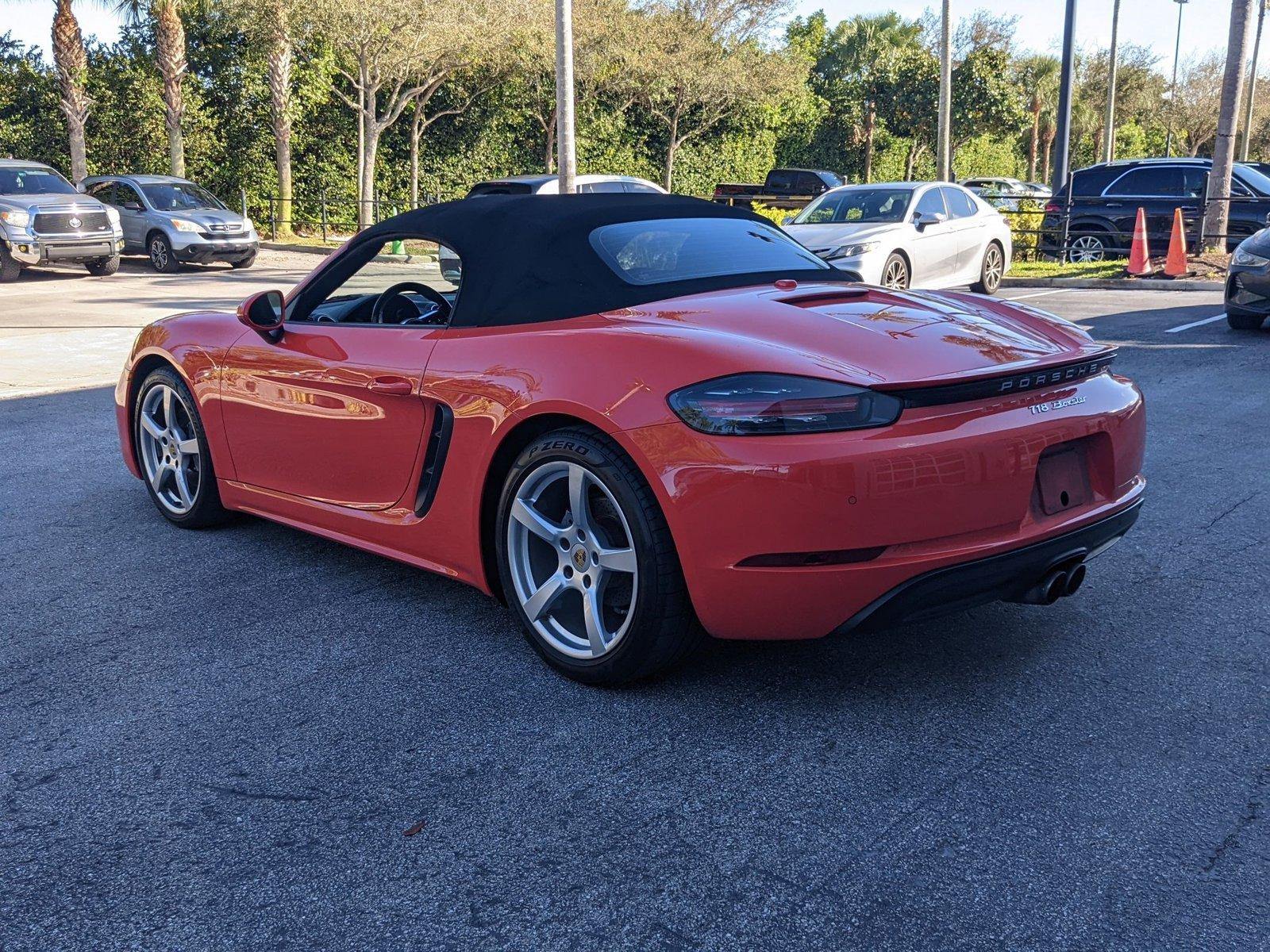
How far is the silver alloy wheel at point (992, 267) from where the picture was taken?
1567 centimetres

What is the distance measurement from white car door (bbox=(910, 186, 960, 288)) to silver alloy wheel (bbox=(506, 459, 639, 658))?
10.9 metres

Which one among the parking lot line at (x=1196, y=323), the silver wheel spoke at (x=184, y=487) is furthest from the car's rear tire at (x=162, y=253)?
the silver wheel spoke at (x=184, y=487)

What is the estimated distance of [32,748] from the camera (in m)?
3.22

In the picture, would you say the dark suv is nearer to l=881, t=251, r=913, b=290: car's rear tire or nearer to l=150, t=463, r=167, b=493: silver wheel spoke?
l=881, t=251, r=913, b=290: car's rear tire

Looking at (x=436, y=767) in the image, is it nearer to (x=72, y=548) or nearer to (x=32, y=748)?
(x=32, y=748)

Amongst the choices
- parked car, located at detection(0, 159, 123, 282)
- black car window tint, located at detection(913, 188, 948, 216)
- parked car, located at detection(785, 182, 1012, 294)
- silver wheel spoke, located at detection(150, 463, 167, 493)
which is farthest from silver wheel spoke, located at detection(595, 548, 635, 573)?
parked car, located at detection(0, 159, 123, 282)

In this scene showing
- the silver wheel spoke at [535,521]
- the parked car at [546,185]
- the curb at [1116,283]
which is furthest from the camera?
the parked car at [546,185]

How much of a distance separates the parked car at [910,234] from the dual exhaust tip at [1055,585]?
974cm

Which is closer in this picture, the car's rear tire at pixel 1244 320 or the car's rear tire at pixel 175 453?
the car's rear tire at pixel 175 453

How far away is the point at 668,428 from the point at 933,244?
11927mm

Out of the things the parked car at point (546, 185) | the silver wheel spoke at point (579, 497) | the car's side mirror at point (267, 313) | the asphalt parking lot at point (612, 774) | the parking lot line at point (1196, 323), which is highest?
the parked car at point (546, 185)

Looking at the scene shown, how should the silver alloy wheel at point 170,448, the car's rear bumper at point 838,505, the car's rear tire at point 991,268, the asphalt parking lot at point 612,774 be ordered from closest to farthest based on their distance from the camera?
the asphalt parking lot at point 612,774, the car's rear bumper at point 838,505, the silver alloy wheel at point 170,448, the car's rear tire at point 991,268

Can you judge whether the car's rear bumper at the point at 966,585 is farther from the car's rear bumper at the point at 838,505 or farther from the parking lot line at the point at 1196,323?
the parking lot line at the point at 1196,323

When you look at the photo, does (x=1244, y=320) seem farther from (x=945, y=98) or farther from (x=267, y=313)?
(x=945, y=98)
